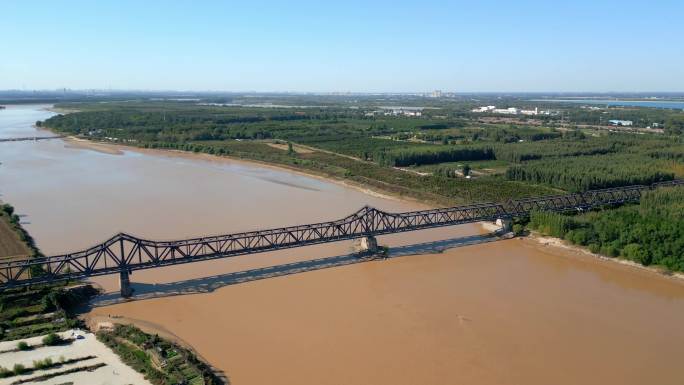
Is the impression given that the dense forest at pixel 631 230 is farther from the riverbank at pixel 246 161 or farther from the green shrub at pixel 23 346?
the green shrub at pixel 23 346

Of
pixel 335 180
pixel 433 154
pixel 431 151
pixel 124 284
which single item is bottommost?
pixel 124 284

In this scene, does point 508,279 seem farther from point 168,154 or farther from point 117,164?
point 168,154

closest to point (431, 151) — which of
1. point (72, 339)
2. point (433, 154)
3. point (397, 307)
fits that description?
A: point (433, 154)

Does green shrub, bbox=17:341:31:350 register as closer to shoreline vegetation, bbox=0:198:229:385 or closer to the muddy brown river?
shoreline vegetation, bbox=0:198:229:385

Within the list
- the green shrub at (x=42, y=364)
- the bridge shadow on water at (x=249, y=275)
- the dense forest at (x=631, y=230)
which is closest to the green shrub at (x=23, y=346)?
the green shrub at (x=42, y=364)

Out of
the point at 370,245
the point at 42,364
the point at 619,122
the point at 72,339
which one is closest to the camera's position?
the point at 42,364

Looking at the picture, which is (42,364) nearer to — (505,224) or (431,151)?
(505,224)

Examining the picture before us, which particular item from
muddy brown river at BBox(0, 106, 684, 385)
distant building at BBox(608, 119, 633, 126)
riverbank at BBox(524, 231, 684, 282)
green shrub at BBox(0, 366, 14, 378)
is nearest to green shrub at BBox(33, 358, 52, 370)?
green shrub at BBox(0, 366, 14, 378)
